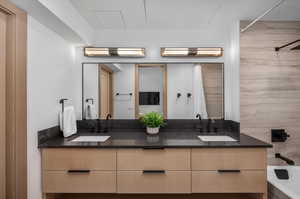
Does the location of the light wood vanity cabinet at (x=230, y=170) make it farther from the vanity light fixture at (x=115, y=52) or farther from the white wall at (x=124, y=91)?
the vanity light fixture at (x=115, y=52)

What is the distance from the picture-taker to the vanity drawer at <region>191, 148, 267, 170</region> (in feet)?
6.06

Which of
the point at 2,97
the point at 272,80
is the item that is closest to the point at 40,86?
the point at 2,97

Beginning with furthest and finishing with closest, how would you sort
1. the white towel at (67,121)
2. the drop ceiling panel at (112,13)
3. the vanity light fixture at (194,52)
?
the vanity light fixture at (194,52) → the white towel at (67,121) → the drop ceiling panel at (112,13)

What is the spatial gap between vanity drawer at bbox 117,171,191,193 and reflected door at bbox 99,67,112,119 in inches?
38.2

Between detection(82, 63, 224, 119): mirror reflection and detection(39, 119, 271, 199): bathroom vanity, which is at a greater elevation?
detection(82, 63, 224, 119): mirror reflection

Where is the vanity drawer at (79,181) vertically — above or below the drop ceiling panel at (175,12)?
below

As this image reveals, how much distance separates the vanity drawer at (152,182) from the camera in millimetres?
1854

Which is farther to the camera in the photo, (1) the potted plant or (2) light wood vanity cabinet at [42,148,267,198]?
(1) the potted plant

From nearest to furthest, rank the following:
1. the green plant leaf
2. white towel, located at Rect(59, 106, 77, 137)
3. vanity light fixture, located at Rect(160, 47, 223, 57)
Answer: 1. white towel, located at Rect(59, 106, 77, 137)
2. the green plant leaf
3. vanity light fixture, located at Rect(160, 47, 223, 57)

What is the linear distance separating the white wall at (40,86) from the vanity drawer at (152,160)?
0.74m

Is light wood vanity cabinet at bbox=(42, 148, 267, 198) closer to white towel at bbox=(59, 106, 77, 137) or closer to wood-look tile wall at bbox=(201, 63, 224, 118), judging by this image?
white towel at bbox=(59, 106, 77, 137)

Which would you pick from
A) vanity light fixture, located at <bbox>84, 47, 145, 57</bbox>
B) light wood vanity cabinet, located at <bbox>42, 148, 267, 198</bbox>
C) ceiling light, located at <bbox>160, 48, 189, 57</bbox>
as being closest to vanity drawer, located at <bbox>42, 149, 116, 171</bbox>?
light wood vanity cabinet, located at <bbox>42, 148, 267, 198</bbox>

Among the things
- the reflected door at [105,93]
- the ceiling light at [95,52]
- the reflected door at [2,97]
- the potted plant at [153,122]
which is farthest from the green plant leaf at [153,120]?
the reflected door at [2,97]

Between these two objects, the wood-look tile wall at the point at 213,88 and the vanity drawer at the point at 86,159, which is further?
the wood-look tile wall at the point at 213,88
